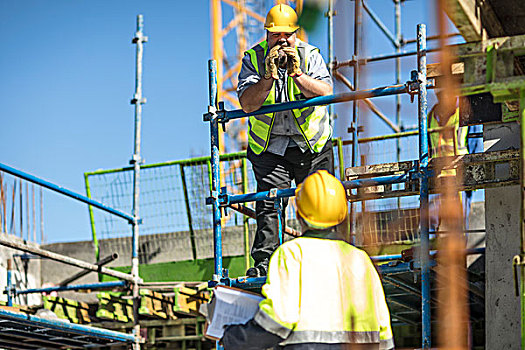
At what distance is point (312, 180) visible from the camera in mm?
4898

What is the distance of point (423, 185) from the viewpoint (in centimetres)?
648

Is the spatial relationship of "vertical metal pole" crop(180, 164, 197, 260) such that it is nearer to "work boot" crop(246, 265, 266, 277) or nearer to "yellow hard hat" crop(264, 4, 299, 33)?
"work boot" crop(246, 265, 266, 277)

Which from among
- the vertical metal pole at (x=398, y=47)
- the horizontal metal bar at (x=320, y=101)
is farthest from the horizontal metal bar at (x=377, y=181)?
the vertical metal pole at (x=398, y=47)

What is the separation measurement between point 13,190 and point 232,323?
9.04 m

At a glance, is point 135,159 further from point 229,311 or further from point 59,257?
point 229,311

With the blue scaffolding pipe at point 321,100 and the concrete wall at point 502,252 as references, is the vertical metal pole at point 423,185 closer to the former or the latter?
the blue scaffolding pipe at point 321,100

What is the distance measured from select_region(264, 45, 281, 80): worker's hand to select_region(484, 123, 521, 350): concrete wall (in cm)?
203

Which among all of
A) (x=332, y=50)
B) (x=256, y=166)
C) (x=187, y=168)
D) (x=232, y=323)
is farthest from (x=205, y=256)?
(x=232, y=323)

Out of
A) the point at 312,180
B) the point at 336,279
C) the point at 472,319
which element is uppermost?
the point at 312,180

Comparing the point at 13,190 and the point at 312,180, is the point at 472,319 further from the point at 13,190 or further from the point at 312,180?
the point at 13,190

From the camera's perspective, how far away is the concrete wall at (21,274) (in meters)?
10.6

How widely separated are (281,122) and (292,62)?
0.61 m

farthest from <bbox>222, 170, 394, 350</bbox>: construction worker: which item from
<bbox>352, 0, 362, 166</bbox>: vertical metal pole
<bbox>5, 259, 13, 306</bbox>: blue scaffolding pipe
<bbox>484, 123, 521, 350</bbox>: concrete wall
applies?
<bbox>5, 259, 13, 306</bbox>: blue scaffolding pipe

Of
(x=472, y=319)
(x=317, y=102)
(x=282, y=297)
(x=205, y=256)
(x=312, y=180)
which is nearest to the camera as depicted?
(x=282, y=297)
